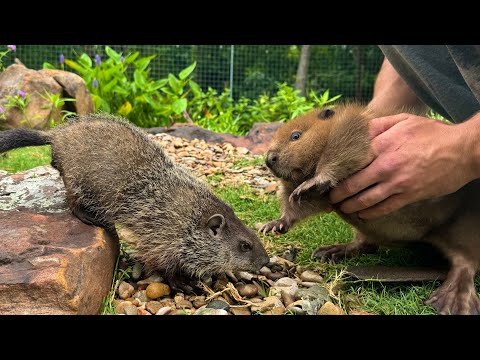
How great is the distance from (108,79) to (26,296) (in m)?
7.83

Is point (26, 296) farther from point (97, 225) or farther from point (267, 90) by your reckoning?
point (267, 90)

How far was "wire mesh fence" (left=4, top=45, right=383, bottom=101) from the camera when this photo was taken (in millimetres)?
14219

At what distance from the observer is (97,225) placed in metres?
3.40

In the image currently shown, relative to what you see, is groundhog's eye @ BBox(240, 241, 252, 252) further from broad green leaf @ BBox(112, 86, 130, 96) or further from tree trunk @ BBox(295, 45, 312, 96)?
tree trunk @ BBox(295, 45, 312, 96)

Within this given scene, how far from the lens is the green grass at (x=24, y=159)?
607 cm

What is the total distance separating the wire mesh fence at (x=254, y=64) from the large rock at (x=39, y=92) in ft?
13.7

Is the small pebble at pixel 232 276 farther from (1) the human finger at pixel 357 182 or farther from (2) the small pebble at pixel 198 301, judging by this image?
(1) the human finger at pixel 357 182

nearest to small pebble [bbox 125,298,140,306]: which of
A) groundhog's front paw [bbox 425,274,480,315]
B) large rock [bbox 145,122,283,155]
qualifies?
groundhog's front paw [bbox 425,274,480,315]

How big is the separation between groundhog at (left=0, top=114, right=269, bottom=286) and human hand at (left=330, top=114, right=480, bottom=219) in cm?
91

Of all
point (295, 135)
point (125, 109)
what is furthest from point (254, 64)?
point (295, 135)

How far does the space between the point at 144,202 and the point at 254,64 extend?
12742 mm

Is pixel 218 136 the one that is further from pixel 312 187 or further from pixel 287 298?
pixel 287 298

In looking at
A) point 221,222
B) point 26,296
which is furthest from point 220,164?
point 26,296

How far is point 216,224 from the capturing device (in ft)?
12.0
